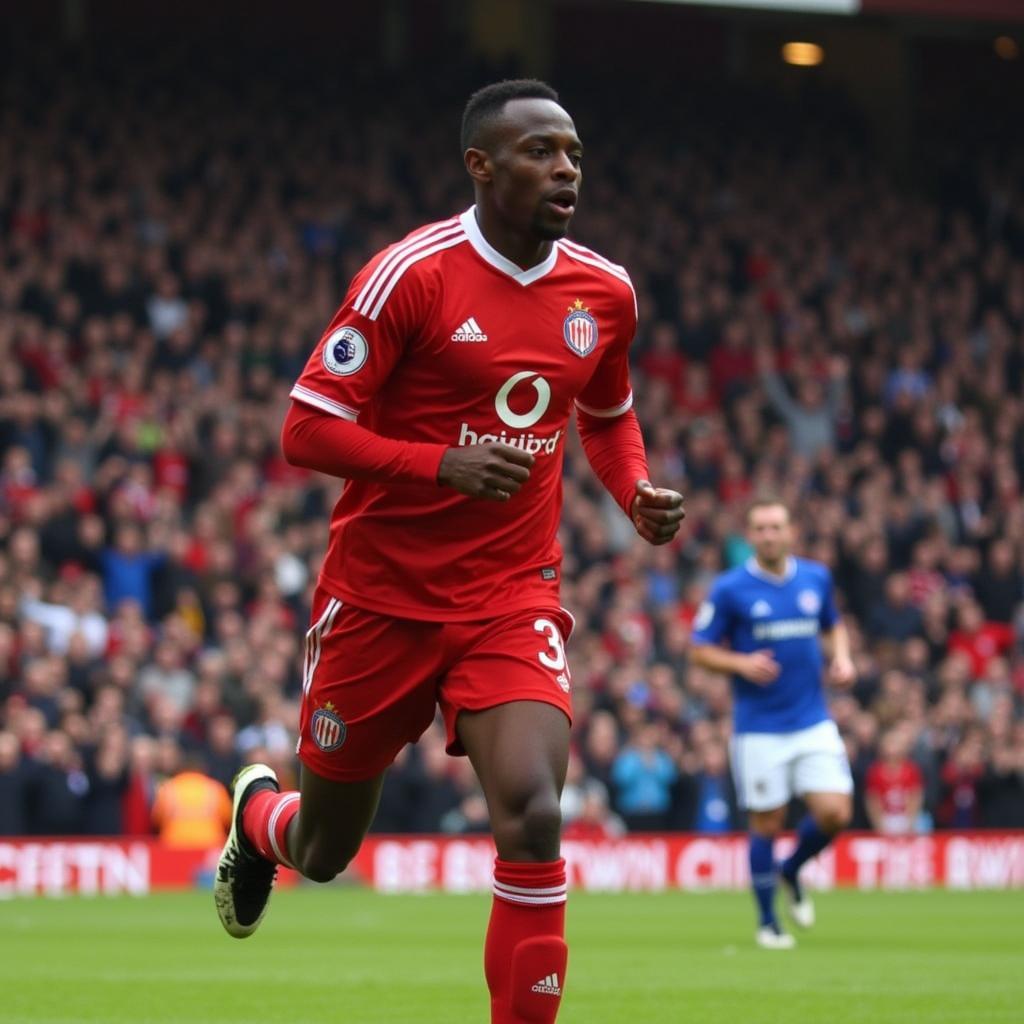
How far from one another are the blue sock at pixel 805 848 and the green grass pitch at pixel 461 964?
381 mm

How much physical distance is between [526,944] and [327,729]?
1.07m

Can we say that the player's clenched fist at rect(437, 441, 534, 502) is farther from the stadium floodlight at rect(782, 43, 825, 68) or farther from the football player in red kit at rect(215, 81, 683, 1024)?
the stadium floodlight at rect(782, 43, 825, 68)

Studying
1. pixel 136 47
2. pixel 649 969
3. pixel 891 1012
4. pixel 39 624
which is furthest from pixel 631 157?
pixel 891 1012

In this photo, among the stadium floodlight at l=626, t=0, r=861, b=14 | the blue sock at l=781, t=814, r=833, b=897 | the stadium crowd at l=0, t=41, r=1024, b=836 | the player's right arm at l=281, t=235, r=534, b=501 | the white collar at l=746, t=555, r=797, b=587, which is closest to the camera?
the player's right arm at l=281, t=235, r=534, b=501

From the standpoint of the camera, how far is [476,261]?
7.00m

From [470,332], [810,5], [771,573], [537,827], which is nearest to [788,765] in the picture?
[771,573]

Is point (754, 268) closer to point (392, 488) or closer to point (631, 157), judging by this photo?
point (631, 157)

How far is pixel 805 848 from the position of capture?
44.3 ft

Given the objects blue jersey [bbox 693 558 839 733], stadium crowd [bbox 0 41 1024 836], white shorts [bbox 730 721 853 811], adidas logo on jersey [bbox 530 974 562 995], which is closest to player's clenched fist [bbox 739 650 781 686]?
blue jersey [bbox 693 558 839 733]

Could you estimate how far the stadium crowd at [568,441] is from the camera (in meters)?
19.6

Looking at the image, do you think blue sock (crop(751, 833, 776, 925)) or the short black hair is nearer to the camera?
the short black hair

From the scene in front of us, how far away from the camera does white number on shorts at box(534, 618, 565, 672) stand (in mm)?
6863

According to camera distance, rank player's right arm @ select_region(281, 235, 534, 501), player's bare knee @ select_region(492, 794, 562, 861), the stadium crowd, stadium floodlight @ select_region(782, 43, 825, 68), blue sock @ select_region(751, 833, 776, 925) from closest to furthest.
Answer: player's bare knee @ select_region(492, 794, 562, 861) → player's right arm @ select_region(281, 235, 534, 501) → blue sock @ select_region(751, 833, 776, 925) → the stadium crowd → stadium floodlight @ select_region(782, 43, 825, 68)

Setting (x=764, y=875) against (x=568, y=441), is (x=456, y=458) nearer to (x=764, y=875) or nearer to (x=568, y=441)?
(x=764, y=875)
